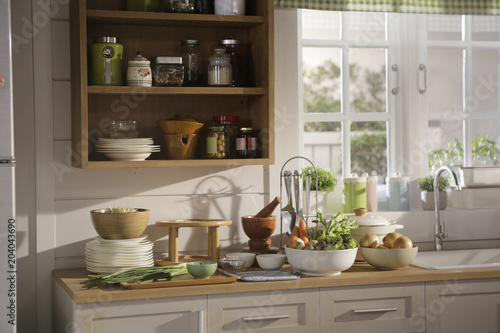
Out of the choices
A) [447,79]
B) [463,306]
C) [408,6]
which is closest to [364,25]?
[408,6]

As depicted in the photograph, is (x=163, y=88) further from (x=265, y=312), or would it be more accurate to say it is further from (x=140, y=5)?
(x=265, y=312)

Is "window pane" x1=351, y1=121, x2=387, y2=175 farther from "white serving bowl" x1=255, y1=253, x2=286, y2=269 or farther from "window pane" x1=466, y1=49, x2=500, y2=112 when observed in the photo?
"white serving bowl" x1=255, y1=253, x2=286, y2=269

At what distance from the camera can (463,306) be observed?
2.79 meters

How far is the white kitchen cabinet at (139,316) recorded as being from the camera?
2.40m

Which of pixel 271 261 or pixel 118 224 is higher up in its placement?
pixel 118 224

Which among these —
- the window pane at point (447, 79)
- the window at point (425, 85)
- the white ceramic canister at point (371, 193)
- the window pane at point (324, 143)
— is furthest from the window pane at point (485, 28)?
the window pane at point (324, 143)

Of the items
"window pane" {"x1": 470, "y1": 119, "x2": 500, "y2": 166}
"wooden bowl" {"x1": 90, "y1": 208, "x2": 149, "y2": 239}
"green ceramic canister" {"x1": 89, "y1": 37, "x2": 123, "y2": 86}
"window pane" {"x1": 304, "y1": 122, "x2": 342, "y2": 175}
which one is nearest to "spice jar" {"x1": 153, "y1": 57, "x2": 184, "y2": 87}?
"green ceramic canister" {"x1": 89, "y1": 37, "x2": 123, "y2": 86}

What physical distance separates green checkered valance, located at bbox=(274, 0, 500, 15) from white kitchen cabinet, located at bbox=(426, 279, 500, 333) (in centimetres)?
138

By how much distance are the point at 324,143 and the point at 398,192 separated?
2.64m

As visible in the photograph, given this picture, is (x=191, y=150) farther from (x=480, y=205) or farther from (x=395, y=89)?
(x=480, y=205)

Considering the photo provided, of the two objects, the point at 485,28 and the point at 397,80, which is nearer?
the point at 397,80

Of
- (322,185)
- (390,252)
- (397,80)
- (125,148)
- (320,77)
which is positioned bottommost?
(390,252)

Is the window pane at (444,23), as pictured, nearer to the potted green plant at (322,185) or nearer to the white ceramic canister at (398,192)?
the white ceramic canister at (398,192)

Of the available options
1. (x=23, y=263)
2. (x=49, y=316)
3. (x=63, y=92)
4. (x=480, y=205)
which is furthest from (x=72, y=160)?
(x=480, y=205)
